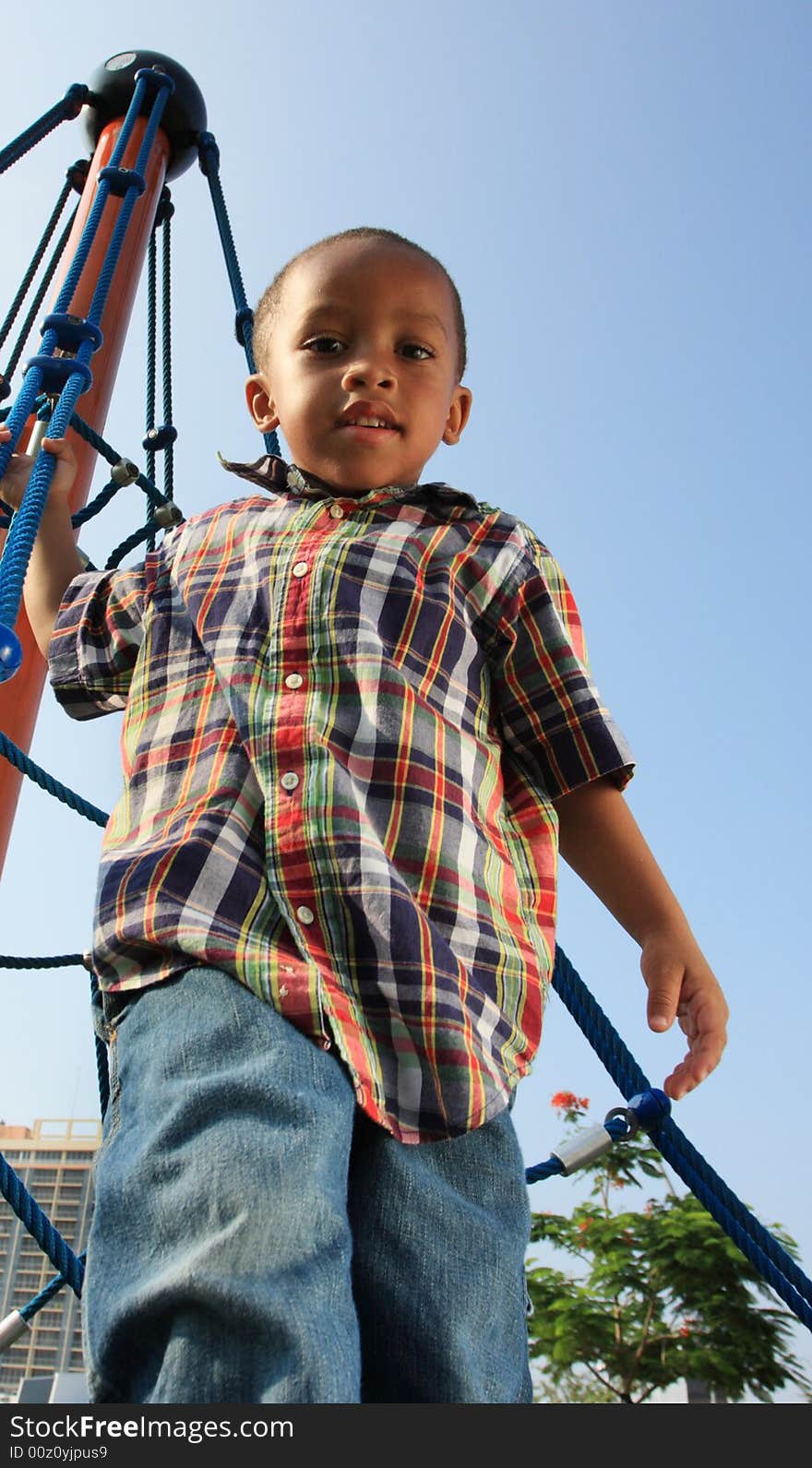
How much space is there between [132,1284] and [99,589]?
2.24ft

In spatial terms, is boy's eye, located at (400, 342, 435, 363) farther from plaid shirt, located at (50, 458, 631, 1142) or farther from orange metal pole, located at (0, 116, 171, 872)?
orange metal pole, located at (0, 116, 171, 872)

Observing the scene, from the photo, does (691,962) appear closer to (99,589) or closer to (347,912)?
(347,912)

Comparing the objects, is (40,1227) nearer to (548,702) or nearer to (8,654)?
(8,654)

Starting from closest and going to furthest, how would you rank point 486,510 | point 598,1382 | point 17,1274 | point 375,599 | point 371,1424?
point 371,1424, point 375,599, point 486,510, point 598,1382, point 17,1274

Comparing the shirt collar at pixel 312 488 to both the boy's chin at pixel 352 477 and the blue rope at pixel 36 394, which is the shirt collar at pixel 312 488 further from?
the blue rope at pixel 36 394

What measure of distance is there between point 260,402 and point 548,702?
51 cm

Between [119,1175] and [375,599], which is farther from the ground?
[375,599]

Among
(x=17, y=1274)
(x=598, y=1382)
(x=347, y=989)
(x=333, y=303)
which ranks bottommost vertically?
(x=17, y=1274)

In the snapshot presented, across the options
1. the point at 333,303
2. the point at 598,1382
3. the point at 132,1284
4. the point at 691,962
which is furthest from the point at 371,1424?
the point at 598,1382

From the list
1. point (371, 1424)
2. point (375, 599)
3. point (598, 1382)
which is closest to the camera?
point (371, 1424)

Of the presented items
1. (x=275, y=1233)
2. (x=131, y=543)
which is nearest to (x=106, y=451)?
(x=131, y=543)

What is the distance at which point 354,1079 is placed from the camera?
69 centimetres

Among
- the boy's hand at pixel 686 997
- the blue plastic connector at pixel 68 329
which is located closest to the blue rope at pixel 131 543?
the blue plastic connector at pixel 68 329

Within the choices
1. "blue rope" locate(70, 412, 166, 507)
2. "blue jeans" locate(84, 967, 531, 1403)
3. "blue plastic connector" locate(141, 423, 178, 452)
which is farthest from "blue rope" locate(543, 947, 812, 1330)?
"blue plastic connector" locate(141, 423, 178, 452)
